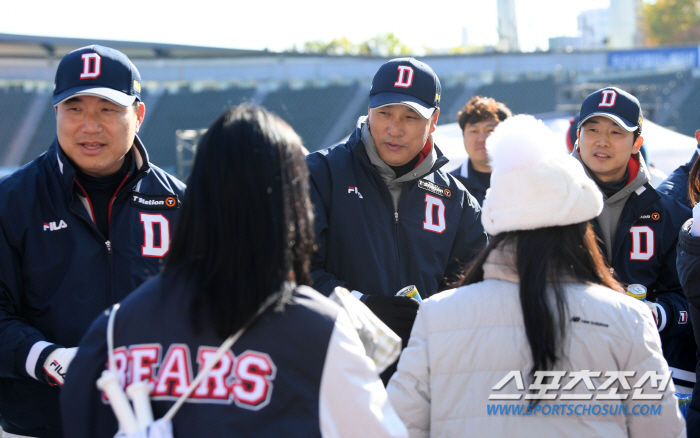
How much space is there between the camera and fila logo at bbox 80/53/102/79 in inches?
96.8

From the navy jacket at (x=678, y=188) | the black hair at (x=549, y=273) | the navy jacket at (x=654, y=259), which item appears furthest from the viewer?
the navy jacket at (x=678, y=188)

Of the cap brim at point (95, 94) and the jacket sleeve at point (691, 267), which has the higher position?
the cap brim at point (95, 94)

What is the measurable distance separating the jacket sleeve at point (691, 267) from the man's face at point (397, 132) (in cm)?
127

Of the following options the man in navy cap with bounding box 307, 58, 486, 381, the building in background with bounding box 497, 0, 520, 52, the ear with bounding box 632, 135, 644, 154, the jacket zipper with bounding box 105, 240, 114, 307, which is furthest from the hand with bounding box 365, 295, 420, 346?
the building in background with bounding box 497, 0, 520, 52

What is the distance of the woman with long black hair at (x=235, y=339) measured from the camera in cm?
134

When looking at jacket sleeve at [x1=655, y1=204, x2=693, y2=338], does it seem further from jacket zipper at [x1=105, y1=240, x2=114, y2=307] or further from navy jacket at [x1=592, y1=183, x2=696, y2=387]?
jacket zipper at [x1=105, y1=240, x2=114, y2=307]

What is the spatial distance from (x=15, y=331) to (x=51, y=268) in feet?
0.84

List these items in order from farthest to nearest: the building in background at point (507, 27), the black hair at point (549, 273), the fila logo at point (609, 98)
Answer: the building in background at point (507, 27) < the fila logo at point (609, 98) < the black hair at point (549, 273)

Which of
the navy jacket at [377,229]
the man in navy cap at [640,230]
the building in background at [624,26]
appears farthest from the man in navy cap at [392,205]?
the building in background at [624,26]

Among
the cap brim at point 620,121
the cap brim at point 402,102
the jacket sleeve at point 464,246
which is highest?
the cap brim at point 402,102

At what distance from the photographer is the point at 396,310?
255 cm

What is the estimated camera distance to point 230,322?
1334mm

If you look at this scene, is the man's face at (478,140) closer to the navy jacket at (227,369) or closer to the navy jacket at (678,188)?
the navy jacket at (678,188)

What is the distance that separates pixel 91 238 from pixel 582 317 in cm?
179
